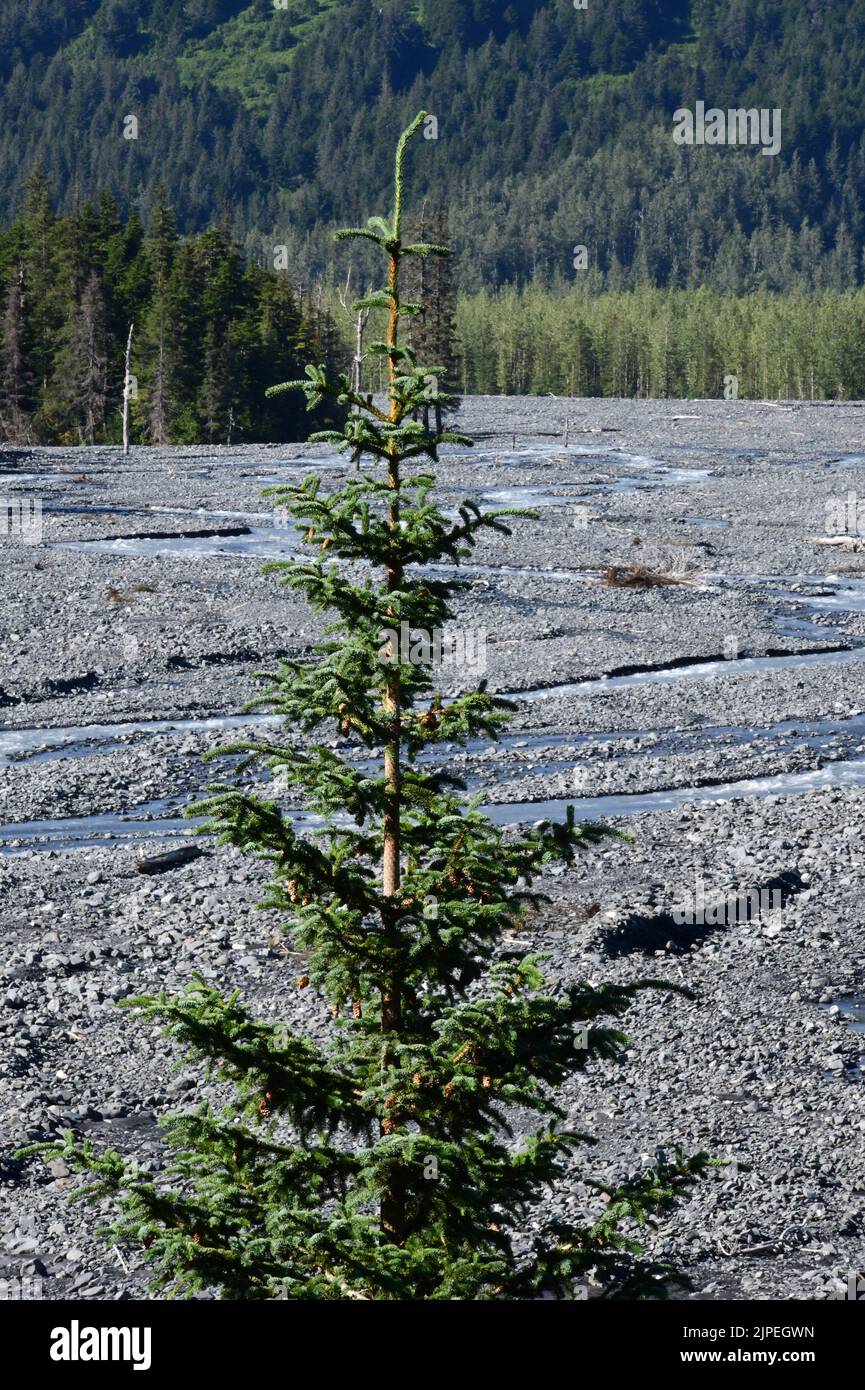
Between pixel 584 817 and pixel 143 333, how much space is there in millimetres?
73157

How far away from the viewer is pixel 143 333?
92.2 metres

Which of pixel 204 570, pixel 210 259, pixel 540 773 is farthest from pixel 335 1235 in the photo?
pixel 210 259

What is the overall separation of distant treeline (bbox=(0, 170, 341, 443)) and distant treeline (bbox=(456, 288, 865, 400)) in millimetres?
66596

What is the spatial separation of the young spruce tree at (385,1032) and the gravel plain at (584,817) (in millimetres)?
4293

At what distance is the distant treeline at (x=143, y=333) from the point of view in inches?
3590

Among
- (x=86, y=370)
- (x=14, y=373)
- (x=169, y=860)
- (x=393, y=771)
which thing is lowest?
(x=169, y=860)

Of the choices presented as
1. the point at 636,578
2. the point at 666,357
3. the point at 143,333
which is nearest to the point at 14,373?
the point at 143,333

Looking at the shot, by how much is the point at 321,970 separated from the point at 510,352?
160m

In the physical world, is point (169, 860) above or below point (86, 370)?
below
